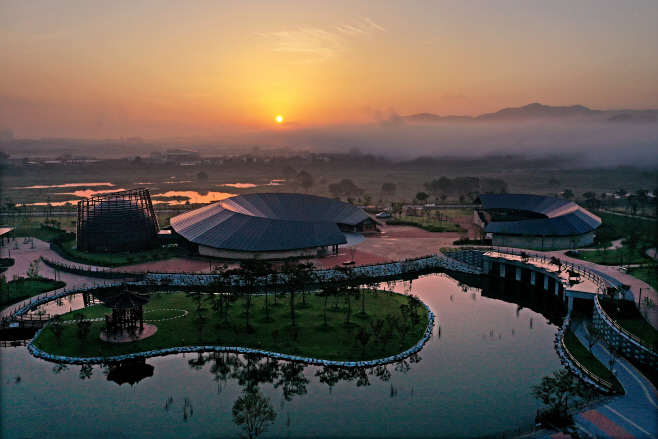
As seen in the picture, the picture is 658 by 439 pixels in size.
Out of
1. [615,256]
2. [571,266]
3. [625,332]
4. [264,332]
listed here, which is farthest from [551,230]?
[264,332]

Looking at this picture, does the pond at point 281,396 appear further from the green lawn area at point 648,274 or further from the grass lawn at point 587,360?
the green lawn area at point 648,274

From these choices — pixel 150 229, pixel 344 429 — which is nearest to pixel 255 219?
pixel 150 229

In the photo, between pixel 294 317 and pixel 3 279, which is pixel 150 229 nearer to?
pixel 3 279

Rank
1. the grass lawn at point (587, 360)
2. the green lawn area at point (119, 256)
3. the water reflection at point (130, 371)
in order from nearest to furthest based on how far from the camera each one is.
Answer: the grass lawn at point (587, 360), the water reflection at point (130, 371), the green lawn area at point (119, 256)

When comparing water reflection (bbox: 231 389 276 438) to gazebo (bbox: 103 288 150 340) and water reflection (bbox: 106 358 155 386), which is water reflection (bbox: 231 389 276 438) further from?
gazebo (bbox: 103 288 150 340)

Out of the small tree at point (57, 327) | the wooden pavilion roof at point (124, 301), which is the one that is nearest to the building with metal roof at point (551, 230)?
the wooden pavilion roof at point (124, 301)
